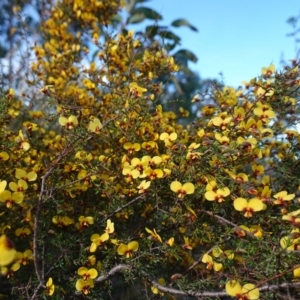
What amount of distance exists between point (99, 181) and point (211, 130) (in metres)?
0.76

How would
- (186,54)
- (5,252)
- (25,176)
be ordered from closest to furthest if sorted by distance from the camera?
(5,252) < (25,176) < (186,54)

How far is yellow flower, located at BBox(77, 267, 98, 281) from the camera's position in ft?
6.04

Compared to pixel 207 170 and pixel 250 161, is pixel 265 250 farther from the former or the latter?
pixel 250 161

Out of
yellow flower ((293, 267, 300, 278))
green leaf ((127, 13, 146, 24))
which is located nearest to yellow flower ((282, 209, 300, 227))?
yellow flower ((293, 267, 300, 278))

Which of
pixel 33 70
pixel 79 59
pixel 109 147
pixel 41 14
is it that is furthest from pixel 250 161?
pixel 41 14

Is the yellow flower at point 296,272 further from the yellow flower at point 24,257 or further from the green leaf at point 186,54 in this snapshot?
the green leaf at point 186,54

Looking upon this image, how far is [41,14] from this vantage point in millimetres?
4695

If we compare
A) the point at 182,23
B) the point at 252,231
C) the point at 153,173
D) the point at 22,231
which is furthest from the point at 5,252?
the point at 182,23

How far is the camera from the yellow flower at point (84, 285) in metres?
1.81

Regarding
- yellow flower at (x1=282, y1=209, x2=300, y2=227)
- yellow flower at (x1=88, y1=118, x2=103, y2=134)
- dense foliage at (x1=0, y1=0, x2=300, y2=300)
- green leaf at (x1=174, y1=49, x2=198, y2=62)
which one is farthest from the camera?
green leaf at (x1=174, y1=49, x2=198, y2=62)

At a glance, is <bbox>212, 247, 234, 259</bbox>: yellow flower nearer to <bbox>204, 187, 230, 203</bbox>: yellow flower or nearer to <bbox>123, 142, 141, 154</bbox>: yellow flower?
<bbox>204, 187, 230, 203</bbox>: yellow flower

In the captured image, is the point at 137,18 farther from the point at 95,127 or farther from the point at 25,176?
the point at 25,176

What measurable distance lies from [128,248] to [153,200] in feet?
1.11

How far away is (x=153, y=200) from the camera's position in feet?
6.84
